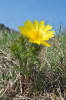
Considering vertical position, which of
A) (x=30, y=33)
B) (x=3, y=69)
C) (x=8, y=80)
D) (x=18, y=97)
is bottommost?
(x=18, y=97)

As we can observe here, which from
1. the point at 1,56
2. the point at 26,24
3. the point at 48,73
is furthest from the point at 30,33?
the point at 1,56

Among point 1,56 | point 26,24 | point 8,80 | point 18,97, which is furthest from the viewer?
point 1,56

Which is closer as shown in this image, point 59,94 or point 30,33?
point 30,33

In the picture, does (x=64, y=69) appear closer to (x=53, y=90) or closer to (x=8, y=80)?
(x=53, y=90)

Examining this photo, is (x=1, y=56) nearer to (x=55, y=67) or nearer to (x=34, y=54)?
(x=55, y=67)

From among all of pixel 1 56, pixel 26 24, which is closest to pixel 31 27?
pixel 26 24

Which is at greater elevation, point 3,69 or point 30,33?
point 30,33

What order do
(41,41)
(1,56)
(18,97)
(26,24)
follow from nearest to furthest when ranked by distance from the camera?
(41,41)
(26,24)
(18,97)
(1,56)

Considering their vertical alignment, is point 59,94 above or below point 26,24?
below

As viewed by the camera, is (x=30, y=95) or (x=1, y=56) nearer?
(x=30, y=95)
